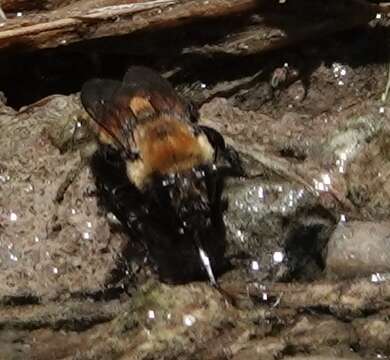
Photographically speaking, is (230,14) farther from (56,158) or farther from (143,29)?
(56,158)

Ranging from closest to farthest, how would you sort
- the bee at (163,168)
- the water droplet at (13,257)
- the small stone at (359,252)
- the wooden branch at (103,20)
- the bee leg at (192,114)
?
1. the bee at (163,168)
2. the small stone at (359,252)
3. the bee leg at (192,114)
4. the water droplet at (13,257)
5. the wooden branch at (103,20)

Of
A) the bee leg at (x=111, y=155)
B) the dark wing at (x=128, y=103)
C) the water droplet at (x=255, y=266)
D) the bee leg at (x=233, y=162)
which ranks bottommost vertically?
the water droplet at (x=255, y=266)

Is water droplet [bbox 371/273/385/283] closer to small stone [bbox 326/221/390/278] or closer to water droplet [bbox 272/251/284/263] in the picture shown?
small stone [bbox 326/221/390/278]

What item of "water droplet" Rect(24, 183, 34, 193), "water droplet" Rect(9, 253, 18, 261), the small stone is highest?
"water droplet" Rect(24, 183, 34, 193)

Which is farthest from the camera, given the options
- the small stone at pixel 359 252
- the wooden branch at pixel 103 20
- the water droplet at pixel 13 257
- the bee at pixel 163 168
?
the wooden branch at pixel 103 20

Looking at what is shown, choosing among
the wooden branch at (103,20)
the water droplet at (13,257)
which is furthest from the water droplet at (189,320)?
the wooden branch at (103,20)

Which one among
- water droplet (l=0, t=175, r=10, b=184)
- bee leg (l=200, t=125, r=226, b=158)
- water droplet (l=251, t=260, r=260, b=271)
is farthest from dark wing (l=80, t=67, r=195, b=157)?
water droplet (l=251, t=260, r=260, b=271)

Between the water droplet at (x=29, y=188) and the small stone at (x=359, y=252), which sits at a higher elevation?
the water droplet at (x=29, y=188)

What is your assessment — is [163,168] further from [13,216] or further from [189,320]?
[13,216]

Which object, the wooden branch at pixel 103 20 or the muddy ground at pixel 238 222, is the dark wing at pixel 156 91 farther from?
the wooden branch at pixel 103 20

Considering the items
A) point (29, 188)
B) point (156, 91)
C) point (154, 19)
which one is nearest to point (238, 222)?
point (156, 91)
